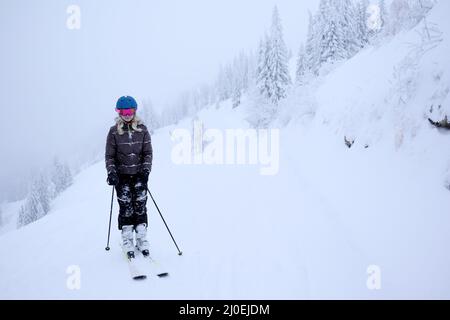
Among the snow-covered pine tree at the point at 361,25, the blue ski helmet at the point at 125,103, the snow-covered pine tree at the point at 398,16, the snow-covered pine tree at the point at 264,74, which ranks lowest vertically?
the blue ski helmet at the point at 125,103

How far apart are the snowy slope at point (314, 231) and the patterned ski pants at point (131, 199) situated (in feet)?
2.36

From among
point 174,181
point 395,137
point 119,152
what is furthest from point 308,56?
point 119,152

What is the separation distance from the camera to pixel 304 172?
1105cm

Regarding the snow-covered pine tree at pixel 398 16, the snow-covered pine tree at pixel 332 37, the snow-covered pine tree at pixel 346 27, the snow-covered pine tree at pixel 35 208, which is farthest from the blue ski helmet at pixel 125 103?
the snow-covered pine tree at pixel 35 208

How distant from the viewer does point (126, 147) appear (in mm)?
5602

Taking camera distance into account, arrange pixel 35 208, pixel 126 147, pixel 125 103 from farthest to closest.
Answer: pixel 35 208 < pixel 126 147 < pixel 125 103

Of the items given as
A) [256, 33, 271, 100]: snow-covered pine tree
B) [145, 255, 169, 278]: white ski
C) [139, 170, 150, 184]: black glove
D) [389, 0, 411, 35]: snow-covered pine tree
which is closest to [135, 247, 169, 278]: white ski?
[145, 255, 169, 278]: white ski

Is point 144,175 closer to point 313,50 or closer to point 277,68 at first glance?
point 277,68

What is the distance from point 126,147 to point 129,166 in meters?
0.35

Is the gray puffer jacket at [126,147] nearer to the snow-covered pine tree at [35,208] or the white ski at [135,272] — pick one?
the white ski at [135,272]

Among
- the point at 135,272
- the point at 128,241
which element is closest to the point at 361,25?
the point at 128,241

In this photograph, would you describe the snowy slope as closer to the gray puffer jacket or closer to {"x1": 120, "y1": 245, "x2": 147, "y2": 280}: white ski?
{"x1": 120, "y1": 245, "x2": 147, "y2": 280}: white ski

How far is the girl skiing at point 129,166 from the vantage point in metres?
5.54
